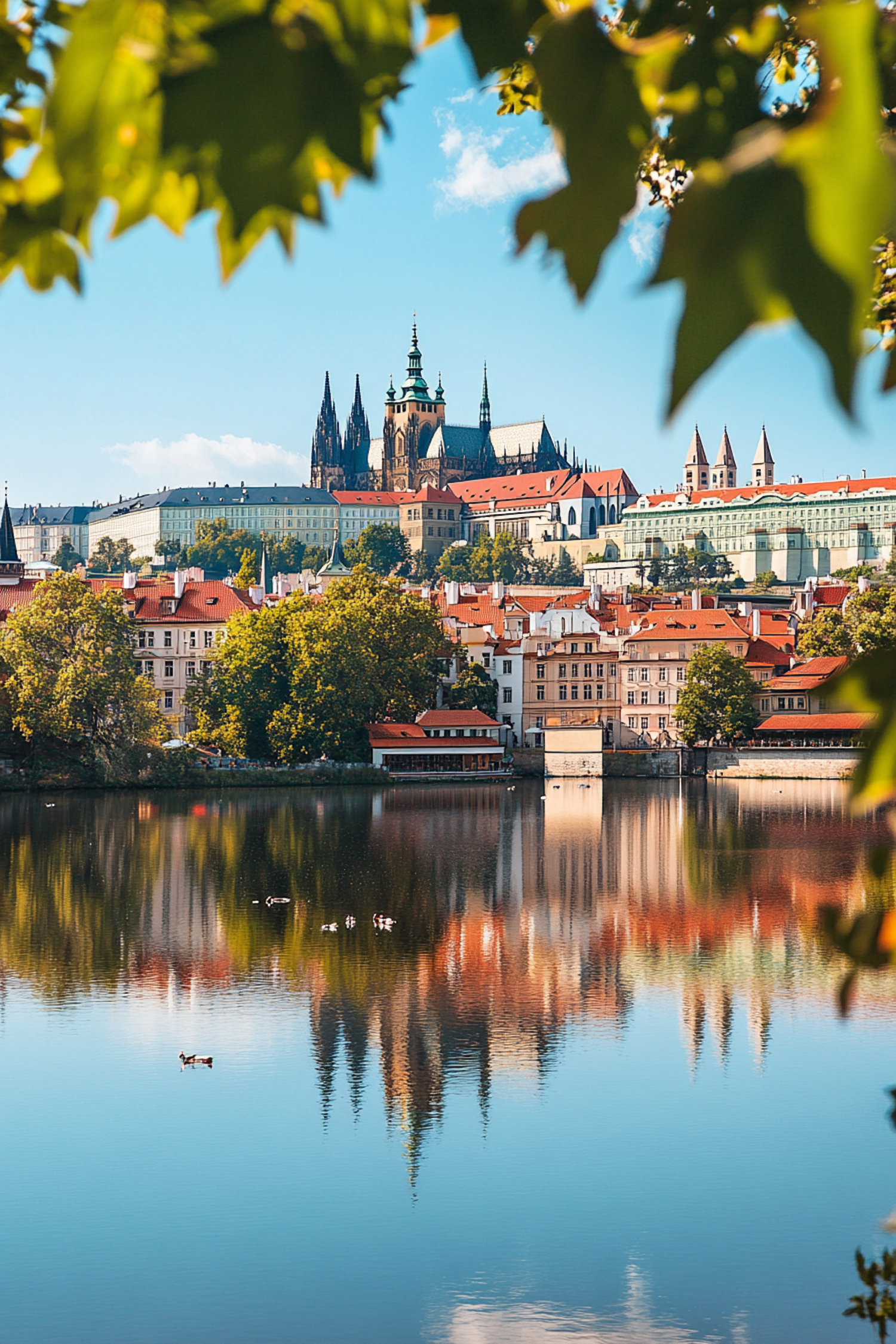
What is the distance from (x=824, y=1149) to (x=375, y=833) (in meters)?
27.9

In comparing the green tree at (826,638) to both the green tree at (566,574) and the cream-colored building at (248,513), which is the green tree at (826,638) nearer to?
the green tree at (566,574)

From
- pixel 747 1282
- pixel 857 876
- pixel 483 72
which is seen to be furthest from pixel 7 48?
pixel 857 876

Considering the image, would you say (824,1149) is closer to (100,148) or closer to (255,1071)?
(255,1071)

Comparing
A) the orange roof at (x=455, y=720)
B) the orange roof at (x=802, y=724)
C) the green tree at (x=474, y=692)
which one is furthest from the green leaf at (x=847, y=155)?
the green tree at (x=474, y=692)

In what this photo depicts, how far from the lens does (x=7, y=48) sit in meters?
2.88

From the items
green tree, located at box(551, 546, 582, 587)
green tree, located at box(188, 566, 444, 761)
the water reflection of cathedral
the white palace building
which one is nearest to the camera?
the water reflection of cathedral

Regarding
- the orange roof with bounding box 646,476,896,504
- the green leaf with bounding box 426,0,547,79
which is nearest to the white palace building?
the orange roof with bounding box 646,476,896,504

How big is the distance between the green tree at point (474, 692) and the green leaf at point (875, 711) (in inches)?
2722

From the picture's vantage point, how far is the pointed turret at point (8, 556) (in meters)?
76.9

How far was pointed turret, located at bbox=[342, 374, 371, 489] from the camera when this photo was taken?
195 meters

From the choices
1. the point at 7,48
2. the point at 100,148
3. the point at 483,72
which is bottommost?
the point at 100,148

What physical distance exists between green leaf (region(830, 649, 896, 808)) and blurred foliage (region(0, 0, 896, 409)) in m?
0.25

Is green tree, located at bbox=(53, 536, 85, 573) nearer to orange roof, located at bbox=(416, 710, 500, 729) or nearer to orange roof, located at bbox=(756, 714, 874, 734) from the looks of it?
orange roof, located at bbox=(416, 710, 500, 729)

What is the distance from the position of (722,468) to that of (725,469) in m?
0.41
